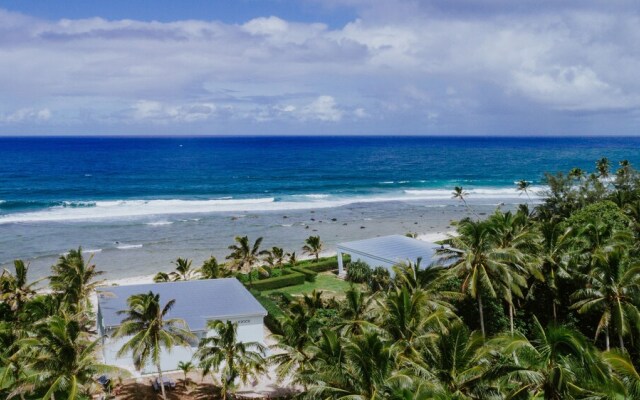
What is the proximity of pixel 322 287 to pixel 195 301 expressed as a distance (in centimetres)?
1409

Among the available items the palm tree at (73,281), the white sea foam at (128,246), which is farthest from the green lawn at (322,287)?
the white sea foam at (128,246)

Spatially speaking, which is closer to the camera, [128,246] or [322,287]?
[322,287]

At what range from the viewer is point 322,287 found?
4466cm

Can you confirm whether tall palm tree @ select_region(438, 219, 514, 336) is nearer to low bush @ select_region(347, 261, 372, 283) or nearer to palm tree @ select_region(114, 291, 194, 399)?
palm tree @ select_region(114, 291, 194, 399)

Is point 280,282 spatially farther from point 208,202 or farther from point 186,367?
point 208,202

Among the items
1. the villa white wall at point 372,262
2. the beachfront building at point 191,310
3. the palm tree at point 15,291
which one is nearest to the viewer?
the beachfront building at point 191,310

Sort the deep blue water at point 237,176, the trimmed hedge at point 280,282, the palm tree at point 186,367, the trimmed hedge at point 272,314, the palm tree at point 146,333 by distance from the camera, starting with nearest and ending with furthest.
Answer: the palm tree at point 146,333, the palm tree at point 186,367, the trimmed hedge at point 272,314, the trimmed hedge at point 280,282, the deep blue water at point 237,176

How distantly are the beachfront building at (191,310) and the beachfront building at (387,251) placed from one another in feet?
37.9

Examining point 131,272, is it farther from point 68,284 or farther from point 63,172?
point 63,172

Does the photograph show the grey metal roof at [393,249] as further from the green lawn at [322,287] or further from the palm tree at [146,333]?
the palm tree at [146,333]

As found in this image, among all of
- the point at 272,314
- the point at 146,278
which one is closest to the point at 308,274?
the point at 272,314

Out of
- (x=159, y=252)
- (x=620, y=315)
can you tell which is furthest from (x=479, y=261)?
(x=159, y=252)

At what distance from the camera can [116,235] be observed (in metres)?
66.6

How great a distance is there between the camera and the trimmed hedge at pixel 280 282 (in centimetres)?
4412
